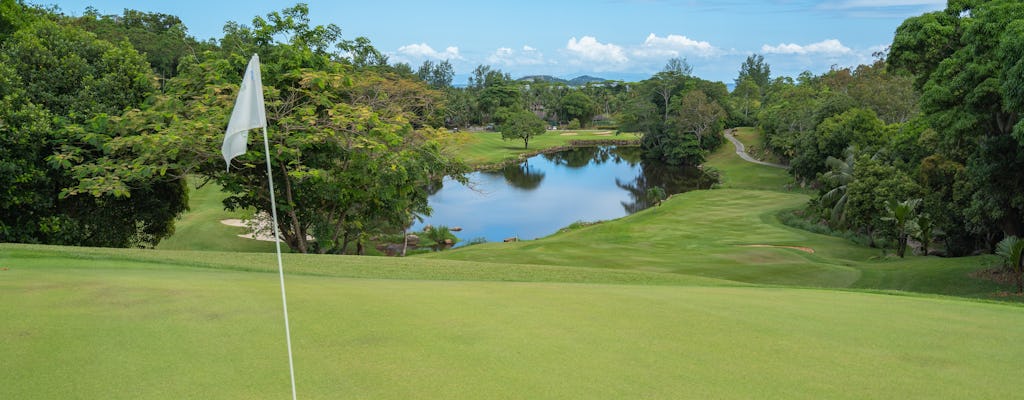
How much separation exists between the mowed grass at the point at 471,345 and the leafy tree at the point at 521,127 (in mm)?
91906

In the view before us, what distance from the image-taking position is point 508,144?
344 feet

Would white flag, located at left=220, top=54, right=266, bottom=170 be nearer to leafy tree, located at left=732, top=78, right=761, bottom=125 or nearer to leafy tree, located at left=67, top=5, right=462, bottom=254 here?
leafy tree, located at left=67, top=5, right=462, bottom=254

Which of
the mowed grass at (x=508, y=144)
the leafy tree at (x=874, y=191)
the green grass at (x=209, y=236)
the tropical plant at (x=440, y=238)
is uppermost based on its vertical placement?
the mowed grass at (x=508, y=144)

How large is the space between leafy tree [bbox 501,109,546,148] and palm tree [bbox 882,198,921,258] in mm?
76605

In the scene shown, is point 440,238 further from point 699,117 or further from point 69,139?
point 699,117

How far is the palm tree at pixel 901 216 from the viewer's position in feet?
77.8

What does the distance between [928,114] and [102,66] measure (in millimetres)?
24189

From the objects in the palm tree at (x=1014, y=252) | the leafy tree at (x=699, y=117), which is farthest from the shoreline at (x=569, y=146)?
the palm tree at (x=1014, y=252)

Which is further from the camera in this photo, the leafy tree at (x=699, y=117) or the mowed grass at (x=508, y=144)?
the mowed grass at (x=508, y=144)

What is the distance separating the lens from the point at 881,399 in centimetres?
510

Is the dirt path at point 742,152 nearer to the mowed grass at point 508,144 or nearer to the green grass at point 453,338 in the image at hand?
the mowed grass at point 508,144

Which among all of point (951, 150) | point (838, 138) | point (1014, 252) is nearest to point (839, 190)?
point (951, 150)

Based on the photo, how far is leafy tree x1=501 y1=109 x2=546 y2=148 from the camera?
100 m

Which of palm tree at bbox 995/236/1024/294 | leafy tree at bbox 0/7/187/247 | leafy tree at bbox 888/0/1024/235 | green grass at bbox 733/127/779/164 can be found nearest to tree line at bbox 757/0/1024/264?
leafy tree at bbox 888/0/1024/235
